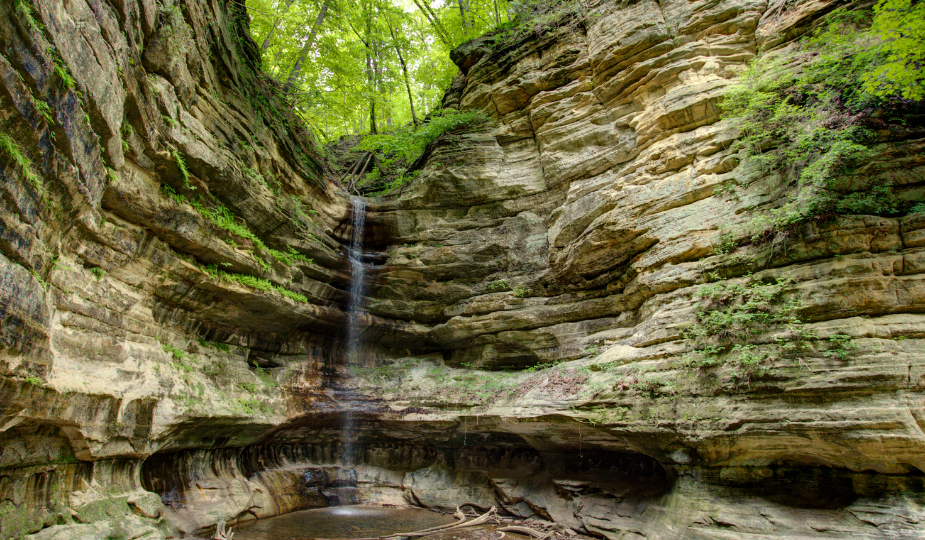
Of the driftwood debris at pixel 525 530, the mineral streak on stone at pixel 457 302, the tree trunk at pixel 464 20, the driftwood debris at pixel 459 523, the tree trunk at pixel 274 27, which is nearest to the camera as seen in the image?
the mineral streak on stone at pixel 457 302

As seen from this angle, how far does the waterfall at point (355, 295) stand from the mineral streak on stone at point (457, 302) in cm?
41

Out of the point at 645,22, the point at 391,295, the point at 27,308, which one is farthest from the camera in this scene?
the point at 391,295

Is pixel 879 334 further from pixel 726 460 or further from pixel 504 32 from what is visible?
pixel 504 32

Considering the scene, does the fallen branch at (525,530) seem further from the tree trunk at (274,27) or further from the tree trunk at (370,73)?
the tree trunk at (274,27)

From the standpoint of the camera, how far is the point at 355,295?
14.7 m

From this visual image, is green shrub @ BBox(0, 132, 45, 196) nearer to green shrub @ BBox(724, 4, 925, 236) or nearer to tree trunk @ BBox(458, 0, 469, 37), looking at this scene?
green shrub @ BBox(724, 4, 925, 236)

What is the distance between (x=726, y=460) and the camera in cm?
799

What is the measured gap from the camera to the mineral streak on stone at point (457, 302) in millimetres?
6570

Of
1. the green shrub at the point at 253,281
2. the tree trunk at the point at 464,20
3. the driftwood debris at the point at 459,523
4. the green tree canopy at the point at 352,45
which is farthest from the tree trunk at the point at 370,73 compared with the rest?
the driftwood debris at the point at 459,523

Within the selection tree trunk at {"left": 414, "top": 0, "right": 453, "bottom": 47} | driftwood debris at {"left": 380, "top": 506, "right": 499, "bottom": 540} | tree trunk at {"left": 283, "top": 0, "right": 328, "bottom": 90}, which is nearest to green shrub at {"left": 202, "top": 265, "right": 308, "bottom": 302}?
driftwood debris at {"left": 380, "top": 506, "right": 499, "bottom": 540}

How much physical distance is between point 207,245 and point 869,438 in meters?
12.4

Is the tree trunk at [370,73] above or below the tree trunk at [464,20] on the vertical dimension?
below

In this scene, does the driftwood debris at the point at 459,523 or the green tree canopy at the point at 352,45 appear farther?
the green tree canopy at the point at 352,45

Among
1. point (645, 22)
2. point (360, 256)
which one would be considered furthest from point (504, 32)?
point (360, 256)
